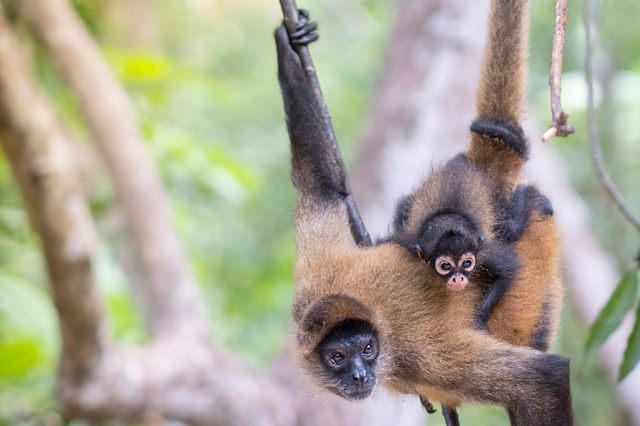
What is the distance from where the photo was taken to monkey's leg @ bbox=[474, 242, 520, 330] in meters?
3.65

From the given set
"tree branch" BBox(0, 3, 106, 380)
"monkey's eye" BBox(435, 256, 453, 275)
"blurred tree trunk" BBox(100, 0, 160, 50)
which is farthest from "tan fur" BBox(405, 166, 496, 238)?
"blurred tree trunk" BBox(100, 0, 160, 50)

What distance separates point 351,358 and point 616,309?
135 cm

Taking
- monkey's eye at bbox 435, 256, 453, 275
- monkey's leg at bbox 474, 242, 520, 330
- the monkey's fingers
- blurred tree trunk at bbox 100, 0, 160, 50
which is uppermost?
the monkey's fingers

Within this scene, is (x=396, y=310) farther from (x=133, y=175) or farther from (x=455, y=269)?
(x=133, y=175)

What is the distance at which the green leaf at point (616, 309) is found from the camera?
411 cm

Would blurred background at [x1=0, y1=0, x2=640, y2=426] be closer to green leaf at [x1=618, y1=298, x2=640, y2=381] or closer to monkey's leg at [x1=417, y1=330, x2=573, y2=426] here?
green leaf at [x1=618, y1=298, x2=640, y2=381]

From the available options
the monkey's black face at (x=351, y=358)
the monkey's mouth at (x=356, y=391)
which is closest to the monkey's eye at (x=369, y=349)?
the monkey's black face at (x=351, y=358)

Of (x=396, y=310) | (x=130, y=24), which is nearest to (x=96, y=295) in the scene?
(x=396, y=310)

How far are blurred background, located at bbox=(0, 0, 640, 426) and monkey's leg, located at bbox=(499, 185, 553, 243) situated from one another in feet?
9.66

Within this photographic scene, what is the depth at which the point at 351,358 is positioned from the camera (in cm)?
372

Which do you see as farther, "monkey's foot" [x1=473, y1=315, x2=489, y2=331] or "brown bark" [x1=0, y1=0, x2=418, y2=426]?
"brown bark" [x1=0, y1=0, x2=418, y2=426]

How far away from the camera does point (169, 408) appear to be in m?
7.26

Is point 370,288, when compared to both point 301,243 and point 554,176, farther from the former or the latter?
point 554,176

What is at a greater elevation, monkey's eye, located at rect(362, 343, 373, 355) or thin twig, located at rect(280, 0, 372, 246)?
thin twig, located at rect(280, 0, 372, 246)
